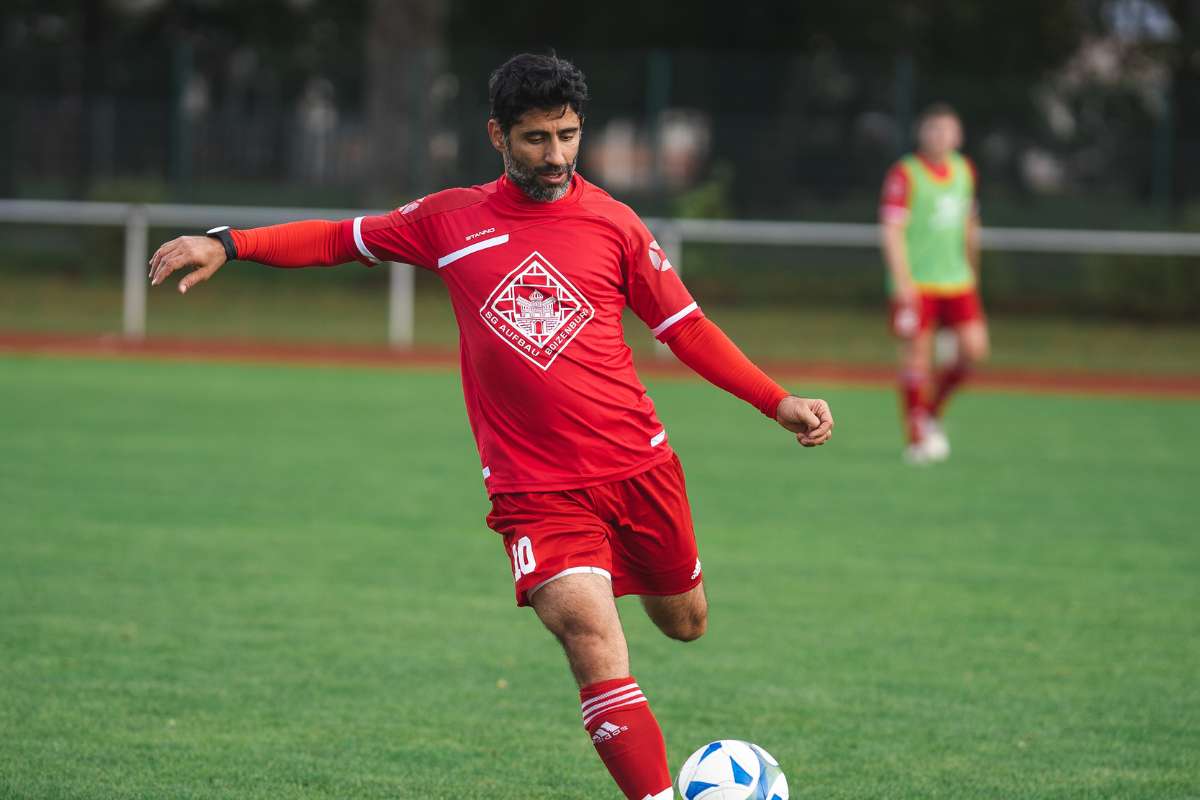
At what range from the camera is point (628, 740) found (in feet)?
13.2

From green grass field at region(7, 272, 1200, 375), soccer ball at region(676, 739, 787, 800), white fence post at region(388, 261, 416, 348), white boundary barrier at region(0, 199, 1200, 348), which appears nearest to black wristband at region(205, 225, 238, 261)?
soccer ball at region(676, 739, 787, 800)

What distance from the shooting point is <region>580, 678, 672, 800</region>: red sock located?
401 centimetres

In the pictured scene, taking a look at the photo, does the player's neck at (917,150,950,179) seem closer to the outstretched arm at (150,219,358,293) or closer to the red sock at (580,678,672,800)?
the outstretched arm at (150,219,358,293)

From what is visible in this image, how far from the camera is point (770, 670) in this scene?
609 cm

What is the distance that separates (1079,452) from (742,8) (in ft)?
67.1

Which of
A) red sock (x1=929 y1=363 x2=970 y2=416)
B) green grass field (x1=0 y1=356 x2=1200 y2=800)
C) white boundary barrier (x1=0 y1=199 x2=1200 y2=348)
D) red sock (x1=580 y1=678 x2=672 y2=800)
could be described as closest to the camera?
red sock (x1=580 y1=678 x2=672 y2=800)

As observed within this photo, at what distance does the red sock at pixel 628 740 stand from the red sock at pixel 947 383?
832cm

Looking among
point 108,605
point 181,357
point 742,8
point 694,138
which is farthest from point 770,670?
point 742,8

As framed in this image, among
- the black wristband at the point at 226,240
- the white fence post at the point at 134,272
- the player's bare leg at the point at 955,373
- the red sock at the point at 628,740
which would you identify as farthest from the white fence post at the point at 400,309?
the red sock at the point at 628,740

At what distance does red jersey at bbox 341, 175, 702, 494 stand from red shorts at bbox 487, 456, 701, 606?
0.04 m

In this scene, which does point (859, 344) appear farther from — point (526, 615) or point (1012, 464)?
point (526, 615)

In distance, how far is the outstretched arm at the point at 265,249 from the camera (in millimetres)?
4203

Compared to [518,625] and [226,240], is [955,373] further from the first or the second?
[226,240]

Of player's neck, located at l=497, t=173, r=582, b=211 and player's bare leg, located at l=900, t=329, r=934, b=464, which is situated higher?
player's neck, located at l=497, t=173, r=582, b=211
